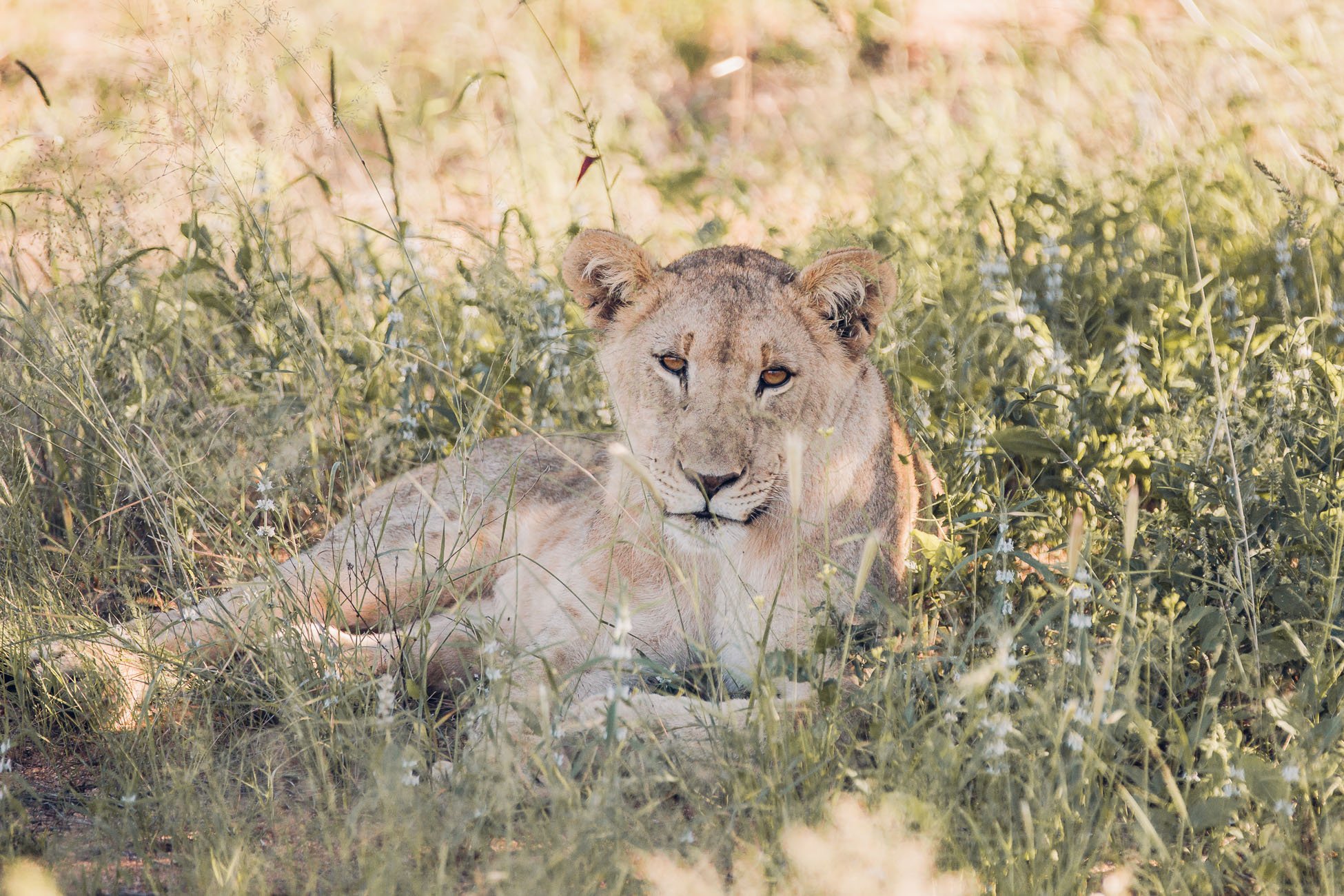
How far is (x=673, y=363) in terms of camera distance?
3.06 meters

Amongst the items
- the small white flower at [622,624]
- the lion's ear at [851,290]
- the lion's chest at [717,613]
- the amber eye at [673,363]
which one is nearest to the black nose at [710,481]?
the lion's chest at [717,613]

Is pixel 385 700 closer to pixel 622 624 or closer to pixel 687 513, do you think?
pixel 622 624

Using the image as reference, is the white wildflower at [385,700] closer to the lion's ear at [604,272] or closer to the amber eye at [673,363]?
the amber eye at [673,363]

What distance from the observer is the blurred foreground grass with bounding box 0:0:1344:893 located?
214cm

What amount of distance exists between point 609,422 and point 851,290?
1.30 m

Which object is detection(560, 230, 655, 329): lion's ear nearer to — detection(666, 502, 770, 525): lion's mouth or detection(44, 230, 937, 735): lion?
detection(44, 230, 937, 735): lion

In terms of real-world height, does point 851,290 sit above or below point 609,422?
above

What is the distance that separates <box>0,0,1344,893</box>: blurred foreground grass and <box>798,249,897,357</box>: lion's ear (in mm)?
472

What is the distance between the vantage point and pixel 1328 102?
15.6 feet

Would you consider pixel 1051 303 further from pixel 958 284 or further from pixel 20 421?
pixel 20 421

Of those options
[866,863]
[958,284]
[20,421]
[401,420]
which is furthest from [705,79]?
[866,863]

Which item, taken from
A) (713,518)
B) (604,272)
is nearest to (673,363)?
(604,272)

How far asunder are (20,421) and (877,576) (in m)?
2.42

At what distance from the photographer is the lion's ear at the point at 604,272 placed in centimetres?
313
